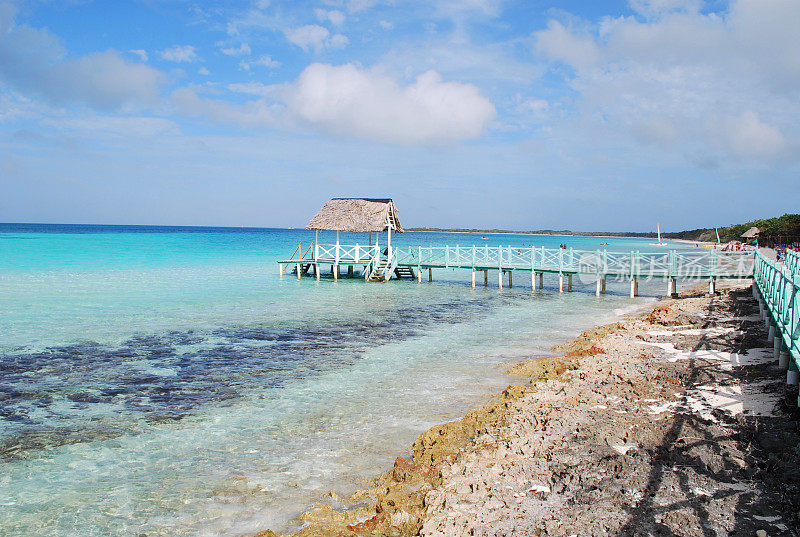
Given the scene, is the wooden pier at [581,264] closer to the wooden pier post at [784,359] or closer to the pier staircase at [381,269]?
the pier staircase at [381,269]

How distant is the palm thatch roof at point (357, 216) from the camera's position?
2752cm

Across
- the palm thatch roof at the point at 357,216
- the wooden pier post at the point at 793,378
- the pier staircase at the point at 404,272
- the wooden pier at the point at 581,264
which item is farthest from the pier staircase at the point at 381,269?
the wooden pier post at the point at 793,378

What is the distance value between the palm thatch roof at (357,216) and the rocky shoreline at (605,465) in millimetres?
19708

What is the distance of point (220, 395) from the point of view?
28.3 ft

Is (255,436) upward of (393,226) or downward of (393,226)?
downward

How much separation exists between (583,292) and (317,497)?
2108cm

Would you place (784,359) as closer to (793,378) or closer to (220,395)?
(793,378)

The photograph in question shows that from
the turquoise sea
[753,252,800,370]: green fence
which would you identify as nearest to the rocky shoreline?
[753,252,800,370]: green fence

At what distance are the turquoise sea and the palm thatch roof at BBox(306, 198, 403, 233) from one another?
822 centimetres

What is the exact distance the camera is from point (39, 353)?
36.8 ft

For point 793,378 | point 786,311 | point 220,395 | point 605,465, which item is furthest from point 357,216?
point 605,465

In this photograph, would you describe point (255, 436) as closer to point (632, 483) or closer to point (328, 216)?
point (632, 483)

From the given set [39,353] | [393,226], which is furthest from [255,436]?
[393,226]

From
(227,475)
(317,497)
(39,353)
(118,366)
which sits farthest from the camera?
(39,353)
